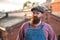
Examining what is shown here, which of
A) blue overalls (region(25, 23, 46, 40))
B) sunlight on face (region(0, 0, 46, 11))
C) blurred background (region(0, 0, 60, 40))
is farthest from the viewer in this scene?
sunlight on face (region(0, 0, 46, 11))

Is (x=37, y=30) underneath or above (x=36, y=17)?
underneath

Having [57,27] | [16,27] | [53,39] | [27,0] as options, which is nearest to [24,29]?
[53,39]

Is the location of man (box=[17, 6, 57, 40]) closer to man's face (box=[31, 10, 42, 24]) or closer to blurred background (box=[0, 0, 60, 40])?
man's face (box=[31, 10, 42, 24])

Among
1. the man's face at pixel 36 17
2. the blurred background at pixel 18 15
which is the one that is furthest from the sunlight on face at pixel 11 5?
the man's face at pixel 36 17

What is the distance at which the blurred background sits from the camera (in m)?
3.02

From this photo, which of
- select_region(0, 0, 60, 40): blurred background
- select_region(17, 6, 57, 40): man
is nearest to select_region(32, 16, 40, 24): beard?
select_region(17, 6, 57, 40): man

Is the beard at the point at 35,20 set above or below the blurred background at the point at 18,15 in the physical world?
above

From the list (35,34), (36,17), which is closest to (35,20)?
(36,17)

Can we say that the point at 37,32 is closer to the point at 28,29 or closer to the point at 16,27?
the point at 28,29

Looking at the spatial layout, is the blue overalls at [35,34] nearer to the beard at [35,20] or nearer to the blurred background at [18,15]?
the beard at [35,20]

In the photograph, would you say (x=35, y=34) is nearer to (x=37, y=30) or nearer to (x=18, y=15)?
(x=37, y=30)

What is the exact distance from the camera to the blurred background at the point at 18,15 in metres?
3.02

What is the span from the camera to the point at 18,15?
381 cm

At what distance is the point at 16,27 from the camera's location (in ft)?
9.96
